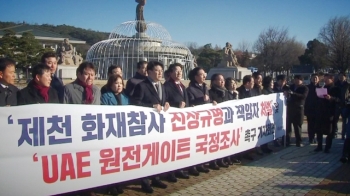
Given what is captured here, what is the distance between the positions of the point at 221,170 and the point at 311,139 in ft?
12.9

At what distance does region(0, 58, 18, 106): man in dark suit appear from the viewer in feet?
13.4

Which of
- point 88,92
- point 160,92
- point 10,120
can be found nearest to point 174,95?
point 160,92

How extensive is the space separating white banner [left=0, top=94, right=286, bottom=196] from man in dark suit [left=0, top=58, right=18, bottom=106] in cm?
52

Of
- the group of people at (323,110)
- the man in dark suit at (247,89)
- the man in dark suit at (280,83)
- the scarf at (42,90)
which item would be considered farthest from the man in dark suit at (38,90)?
the group of people at (323,110)

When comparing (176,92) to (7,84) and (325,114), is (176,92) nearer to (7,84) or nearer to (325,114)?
(7,84)

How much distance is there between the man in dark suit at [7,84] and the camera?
4090 mm

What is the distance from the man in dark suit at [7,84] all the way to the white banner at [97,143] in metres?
0.52

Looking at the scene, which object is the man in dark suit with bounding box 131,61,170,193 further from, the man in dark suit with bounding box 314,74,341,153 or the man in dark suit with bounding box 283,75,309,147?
the man in dark suit with bounding box 314,74,341,153

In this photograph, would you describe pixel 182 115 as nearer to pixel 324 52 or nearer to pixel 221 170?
pixel 221 170

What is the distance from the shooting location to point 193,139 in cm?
531

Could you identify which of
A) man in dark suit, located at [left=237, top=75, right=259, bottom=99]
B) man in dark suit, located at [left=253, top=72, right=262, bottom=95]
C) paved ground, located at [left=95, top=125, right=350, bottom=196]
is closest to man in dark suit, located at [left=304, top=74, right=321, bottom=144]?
paved ground, located at [left=95, top=125, right=350, bottom=196]

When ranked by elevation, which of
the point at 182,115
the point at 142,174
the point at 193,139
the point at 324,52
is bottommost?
the point at 142,174

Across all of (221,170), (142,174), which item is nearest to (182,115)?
(142,174)

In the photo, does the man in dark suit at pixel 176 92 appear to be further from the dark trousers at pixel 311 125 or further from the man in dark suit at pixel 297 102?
the dark trousers at pixel 311 125
